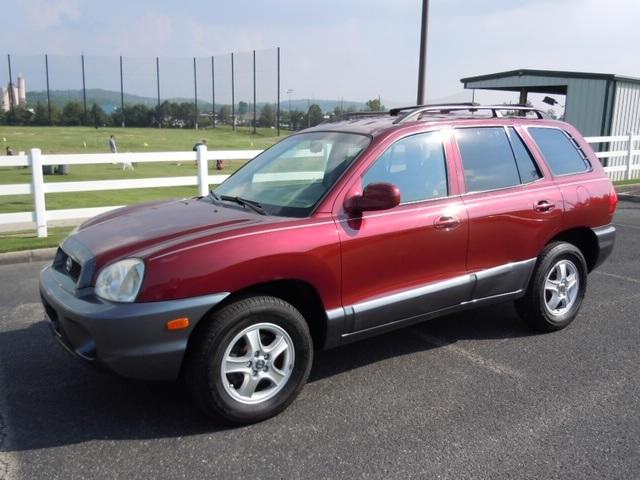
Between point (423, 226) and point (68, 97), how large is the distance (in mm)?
53394

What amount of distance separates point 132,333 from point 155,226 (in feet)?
2.74

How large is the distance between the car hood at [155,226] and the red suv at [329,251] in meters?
0.02

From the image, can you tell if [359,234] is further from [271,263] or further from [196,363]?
[196,363]

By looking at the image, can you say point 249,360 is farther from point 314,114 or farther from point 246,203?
point 314,114

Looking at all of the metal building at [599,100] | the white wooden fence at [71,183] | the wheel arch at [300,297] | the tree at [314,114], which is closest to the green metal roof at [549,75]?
the metal building at [599,100]

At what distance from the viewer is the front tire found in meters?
3.13

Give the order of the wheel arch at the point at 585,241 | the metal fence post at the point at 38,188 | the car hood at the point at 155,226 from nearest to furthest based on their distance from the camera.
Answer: the car hood at the point at 155,226 → the wheel arch at the point at 585,241 → the metal fence post at the point at 38,188

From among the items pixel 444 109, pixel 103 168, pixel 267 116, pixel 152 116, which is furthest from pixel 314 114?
pixel 444 109

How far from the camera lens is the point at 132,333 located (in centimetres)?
295

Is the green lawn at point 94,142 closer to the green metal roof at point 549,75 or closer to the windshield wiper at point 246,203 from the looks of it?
the green metal roof at point 549,75

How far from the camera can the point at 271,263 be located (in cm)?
326

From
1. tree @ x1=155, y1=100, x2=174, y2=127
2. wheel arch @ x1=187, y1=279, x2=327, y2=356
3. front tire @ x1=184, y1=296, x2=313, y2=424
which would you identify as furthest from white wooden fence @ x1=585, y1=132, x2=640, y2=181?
tree @ x1=155, y1=100, x2=174, y2=127

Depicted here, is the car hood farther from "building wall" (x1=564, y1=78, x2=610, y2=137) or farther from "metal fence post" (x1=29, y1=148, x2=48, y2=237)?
"building wall" (x1=564, y1=78, x2=610, y2=137)

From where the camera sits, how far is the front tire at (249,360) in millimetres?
3127
